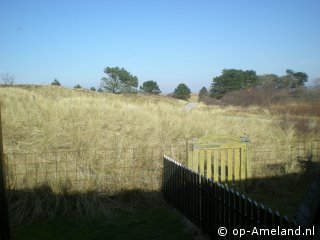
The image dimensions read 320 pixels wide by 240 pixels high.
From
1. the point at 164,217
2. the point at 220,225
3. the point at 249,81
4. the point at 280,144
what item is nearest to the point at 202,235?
Result: the point at 220,225

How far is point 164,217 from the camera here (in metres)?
6.88

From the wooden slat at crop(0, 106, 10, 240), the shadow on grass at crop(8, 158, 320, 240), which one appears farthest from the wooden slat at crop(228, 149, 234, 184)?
the wooden slat at crop(0, 106, 10, 240)

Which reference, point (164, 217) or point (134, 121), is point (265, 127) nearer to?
point (134, 121)

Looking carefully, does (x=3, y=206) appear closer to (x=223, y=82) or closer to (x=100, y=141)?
(x=100, y=141)

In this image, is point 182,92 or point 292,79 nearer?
point 292,79

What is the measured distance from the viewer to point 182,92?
61062mm

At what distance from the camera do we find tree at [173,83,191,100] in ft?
200

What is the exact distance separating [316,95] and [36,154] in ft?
73.6

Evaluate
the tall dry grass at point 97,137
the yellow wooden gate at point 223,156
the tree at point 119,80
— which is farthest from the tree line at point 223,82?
the yellow wooden gate at point 223,156

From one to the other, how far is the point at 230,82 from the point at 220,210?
47.8m

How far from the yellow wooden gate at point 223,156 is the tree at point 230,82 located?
42.8m

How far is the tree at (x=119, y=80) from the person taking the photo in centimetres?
4547

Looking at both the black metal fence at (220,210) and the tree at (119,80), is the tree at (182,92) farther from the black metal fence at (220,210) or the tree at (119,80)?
the black metal fence at (220,210)

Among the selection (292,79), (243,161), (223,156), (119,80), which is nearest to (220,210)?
(223,156)
